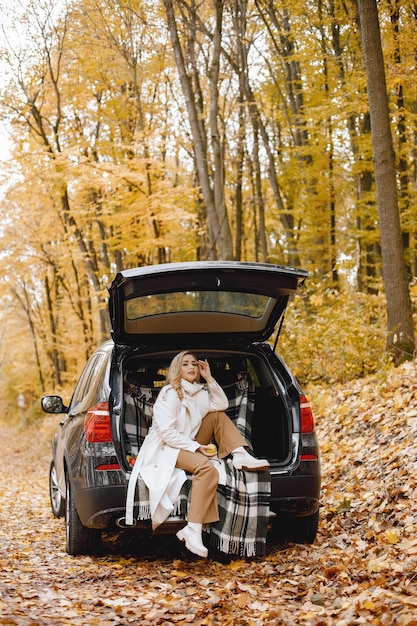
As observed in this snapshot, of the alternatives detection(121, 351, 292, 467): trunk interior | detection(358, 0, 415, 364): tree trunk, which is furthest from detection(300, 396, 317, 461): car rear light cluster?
detection(358, 0, 415, 364): tree trunk

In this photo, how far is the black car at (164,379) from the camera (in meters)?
5.42

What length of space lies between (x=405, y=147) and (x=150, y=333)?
1134 cm

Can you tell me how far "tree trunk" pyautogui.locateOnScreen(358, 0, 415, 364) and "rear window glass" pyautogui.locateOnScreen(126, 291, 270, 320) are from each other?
4.22 m

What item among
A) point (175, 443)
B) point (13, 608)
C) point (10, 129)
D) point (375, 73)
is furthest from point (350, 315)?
point (10, 129)

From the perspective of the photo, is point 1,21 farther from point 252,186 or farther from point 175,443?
point 175,443

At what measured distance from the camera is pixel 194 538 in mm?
5215

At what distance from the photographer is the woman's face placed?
590 cm

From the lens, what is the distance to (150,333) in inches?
249

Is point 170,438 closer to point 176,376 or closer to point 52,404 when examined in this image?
point 176,376

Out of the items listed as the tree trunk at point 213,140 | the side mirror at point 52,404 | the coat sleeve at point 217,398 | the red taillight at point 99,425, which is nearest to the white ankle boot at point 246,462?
the coat sleeve at point 217,398

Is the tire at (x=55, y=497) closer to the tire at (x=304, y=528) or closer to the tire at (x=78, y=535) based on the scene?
the tire at (x=78, y=535)

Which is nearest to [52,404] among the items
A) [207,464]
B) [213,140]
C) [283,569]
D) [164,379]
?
[164,379]

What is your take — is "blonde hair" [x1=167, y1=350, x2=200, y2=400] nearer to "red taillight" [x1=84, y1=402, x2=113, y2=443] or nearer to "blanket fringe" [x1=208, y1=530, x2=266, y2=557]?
"red taillight" [x1=84, y1=402, x2=113, y2=443]

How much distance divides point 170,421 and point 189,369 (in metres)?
0.46
